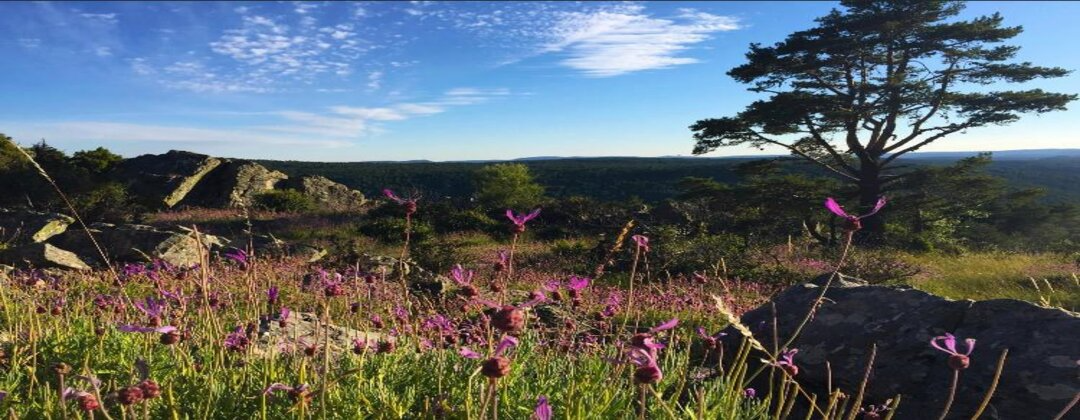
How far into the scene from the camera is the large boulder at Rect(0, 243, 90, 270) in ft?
31.2

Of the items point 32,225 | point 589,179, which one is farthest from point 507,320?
point 589,179

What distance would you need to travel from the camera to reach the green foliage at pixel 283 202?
25.8m

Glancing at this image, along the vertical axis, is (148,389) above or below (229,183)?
above

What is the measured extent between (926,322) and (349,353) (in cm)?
322

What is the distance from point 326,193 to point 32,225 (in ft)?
49.4

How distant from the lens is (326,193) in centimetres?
2886

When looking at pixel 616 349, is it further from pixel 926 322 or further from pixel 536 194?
pixel 536 194

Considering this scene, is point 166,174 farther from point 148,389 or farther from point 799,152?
point 148,389

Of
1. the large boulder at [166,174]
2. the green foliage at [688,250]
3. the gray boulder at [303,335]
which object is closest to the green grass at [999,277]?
the green foliage at [688,250]

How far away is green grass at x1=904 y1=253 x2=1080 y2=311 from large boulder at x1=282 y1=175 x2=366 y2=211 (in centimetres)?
2177

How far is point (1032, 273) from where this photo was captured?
13.6m

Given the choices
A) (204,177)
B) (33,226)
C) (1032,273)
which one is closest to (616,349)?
(1032,273)

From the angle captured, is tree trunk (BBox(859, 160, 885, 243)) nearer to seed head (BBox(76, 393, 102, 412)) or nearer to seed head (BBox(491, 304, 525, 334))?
seed head (BBox(491, 304, 525, 334))

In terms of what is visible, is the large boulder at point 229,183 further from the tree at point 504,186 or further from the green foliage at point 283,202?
the tree at point 504,186
